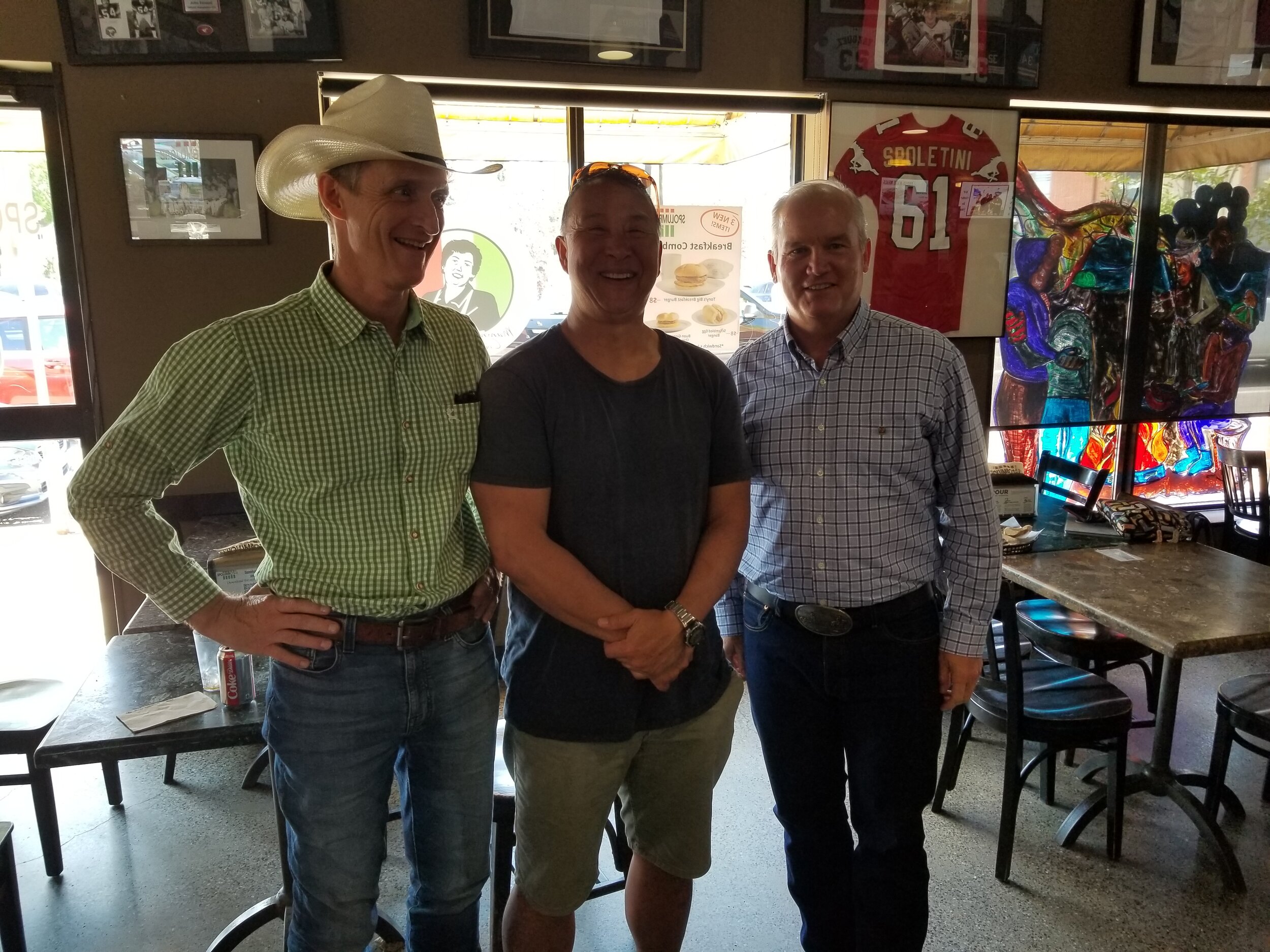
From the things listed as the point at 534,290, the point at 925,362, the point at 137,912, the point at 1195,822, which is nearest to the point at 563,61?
the point at 534,290

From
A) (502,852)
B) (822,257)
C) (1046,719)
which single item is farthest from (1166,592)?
(502,852)

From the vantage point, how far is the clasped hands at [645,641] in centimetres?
133

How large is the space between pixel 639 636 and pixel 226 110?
2526mm

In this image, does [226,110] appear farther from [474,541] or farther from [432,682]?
[432,682]

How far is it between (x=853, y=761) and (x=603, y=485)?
76 centimetres

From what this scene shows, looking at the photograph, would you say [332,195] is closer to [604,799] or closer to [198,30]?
[604,799]

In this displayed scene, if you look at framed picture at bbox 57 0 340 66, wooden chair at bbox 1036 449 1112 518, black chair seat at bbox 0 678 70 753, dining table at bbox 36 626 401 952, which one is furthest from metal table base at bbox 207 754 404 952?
wooden chair at bbox 1036 449 1112 518

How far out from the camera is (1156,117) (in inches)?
141

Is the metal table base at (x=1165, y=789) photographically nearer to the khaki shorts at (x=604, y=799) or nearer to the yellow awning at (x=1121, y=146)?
the khaki shorts at (x=604, y=799)

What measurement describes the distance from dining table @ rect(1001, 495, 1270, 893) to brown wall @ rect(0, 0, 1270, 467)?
6.36 feet

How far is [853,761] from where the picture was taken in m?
1.62

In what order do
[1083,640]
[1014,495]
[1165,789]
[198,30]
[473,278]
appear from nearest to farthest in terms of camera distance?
[1165,789] < [1083,640] < [198,30] < [1014,495] < [473,278]

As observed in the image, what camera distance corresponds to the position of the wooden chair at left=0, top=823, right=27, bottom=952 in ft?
5.68

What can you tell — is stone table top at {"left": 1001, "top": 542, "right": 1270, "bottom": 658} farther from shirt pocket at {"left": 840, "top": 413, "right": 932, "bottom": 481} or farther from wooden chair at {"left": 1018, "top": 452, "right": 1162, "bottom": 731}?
shirt pocket at {"left": 840, "top": 413, "right": 932, "bottom": 481}
